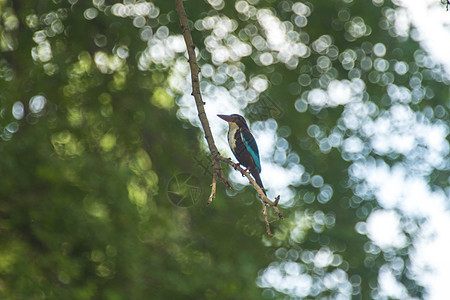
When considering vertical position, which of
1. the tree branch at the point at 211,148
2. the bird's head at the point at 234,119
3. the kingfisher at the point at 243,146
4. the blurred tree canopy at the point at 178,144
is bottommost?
the blurred tree canopy at the point at 178,144

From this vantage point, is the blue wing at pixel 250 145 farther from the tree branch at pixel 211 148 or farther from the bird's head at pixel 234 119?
the tree branch at pixel 211 148

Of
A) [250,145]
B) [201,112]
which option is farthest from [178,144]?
[201,112]

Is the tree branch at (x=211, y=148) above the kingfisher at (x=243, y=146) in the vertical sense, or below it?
above

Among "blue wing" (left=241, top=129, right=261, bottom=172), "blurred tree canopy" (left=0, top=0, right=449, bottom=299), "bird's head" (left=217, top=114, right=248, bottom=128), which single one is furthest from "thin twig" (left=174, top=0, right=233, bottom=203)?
"blurred tree canopy" (left=0, top=0, right=449, bottom=299)

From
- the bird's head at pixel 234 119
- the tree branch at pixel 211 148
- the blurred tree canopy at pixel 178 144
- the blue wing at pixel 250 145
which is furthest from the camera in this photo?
the blurred tree canopy at pixel 178 144

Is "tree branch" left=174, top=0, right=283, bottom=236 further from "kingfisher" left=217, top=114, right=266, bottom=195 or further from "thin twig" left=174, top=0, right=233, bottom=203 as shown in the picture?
"kingfisher" left=217, top=114, right=266, bottom=195

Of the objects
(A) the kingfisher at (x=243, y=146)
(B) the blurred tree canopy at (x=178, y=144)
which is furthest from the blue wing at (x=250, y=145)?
(B) the blurred tree canopy at (x=178, y=144)

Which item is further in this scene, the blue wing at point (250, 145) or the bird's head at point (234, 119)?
the blue wing at point (250, 145)

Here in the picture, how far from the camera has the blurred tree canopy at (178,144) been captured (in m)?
6.89

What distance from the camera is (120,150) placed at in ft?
28.1

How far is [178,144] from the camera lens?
27.0ft

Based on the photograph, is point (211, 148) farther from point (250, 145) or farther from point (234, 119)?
point (250, 145)

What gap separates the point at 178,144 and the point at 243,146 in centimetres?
524

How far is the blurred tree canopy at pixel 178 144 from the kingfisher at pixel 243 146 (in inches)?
149
